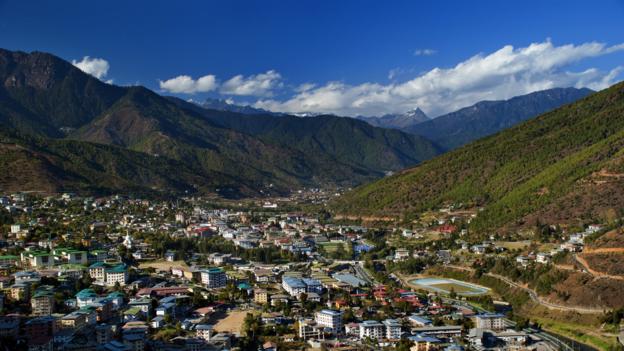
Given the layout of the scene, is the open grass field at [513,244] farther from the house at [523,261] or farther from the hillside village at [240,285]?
the house at [523,261]

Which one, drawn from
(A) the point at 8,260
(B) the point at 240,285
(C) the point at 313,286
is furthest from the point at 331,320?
(A) the point at 8,260

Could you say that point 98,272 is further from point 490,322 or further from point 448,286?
point 490,322

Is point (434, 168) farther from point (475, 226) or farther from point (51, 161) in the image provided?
point (51, 161)

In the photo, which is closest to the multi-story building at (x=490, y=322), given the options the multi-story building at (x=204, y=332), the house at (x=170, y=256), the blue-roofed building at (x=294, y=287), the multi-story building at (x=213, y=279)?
the blue-roofed building at (x=294, y=287)

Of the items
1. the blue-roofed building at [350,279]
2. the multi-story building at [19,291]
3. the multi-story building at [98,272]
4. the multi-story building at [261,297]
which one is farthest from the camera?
the blue-roofed building at [350,279]

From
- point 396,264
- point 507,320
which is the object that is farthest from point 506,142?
point 507,320

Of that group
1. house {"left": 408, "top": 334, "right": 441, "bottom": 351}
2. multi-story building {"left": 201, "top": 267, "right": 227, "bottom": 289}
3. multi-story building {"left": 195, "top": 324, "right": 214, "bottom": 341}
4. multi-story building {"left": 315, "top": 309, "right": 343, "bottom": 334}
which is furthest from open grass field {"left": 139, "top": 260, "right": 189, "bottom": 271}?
house {"left": 408, "top": 334, "right": 441, "bottom": 351}
